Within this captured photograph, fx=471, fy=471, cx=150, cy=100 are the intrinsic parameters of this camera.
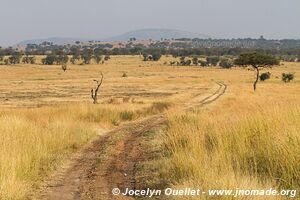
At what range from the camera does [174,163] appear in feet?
31.6

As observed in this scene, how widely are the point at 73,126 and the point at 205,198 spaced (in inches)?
445

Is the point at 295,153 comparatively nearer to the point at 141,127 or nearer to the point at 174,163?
the point at 174,163

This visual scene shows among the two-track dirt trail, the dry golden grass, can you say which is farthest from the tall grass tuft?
the two-track dirt trail

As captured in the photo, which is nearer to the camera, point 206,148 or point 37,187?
point 37,187

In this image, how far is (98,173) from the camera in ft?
34.5

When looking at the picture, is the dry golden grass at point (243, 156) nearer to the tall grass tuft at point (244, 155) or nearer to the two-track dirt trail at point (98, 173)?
the tall grass tuft at point (244, 155)

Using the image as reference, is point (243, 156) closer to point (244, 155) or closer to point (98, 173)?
point (244, 155)

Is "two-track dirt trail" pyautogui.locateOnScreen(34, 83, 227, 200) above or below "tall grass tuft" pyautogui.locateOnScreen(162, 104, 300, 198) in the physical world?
below

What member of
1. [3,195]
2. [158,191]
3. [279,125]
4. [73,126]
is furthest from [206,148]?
[73,126]

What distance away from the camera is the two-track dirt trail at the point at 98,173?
8.88 m

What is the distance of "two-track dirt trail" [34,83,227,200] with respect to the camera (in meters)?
8.88

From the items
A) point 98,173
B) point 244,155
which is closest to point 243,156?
point 244,155

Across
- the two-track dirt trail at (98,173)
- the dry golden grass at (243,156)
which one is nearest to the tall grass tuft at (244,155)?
the dry golden grass at (243,156)

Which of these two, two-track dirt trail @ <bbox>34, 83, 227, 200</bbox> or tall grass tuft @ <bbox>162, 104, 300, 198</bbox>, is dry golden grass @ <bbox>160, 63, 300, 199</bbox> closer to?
tall grass tuft @ <bbox>162, 104, 300, 198</bbox>
